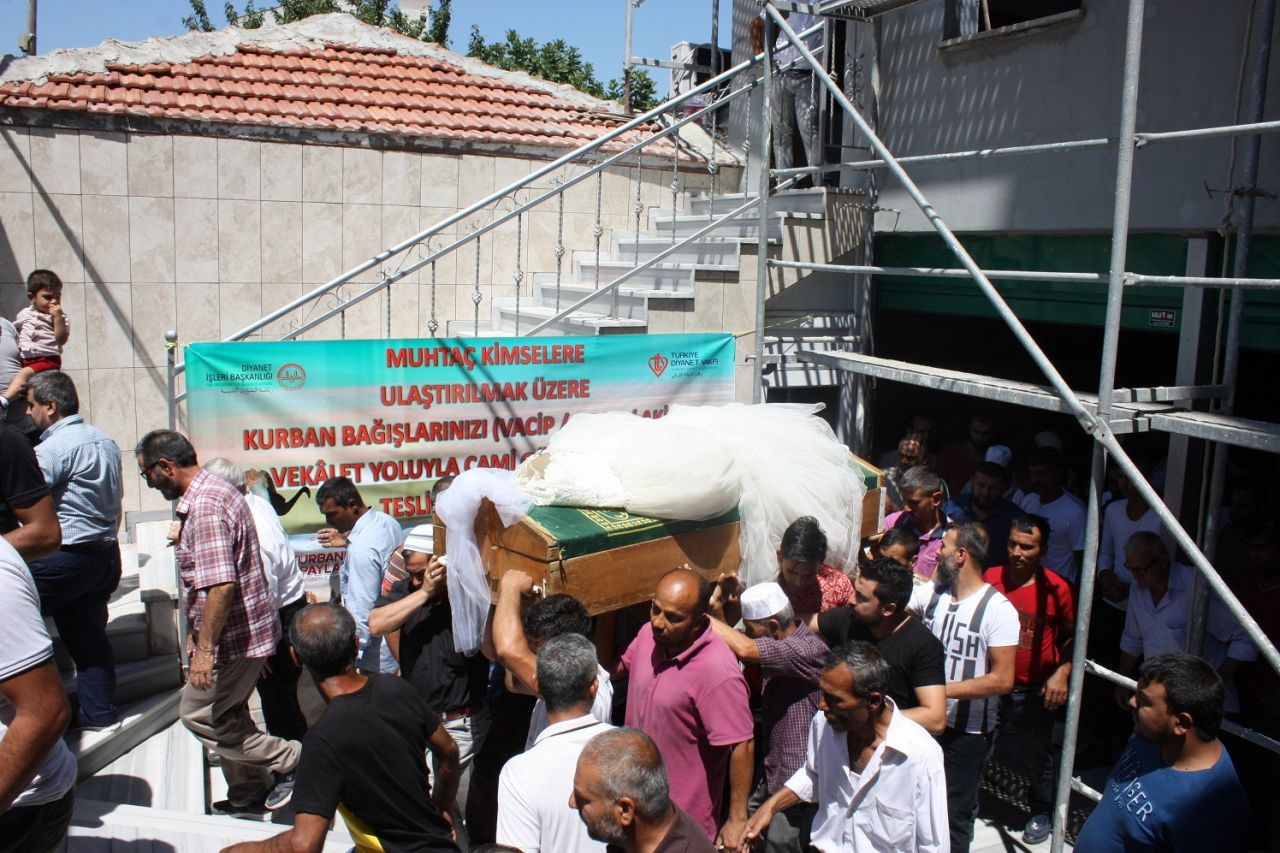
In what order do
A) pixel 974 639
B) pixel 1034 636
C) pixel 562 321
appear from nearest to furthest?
pixel 974 639
pixel 1034 636
pixel 562 321

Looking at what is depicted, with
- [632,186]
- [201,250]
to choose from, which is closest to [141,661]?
[201,250]

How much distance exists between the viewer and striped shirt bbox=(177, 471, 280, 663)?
449cm

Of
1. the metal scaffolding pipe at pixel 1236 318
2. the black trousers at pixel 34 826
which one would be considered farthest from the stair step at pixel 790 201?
the black trousers at pixel 34 826

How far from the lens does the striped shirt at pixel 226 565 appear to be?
14.7 feet

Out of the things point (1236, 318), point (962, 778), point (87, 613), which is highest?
point (1236, 318)

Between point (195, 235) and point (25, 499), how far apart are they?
15.4ft

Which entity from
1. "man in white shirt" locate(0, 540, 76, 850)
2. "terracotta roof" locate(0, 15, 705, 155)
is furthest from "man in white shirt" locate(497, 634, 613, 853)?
"terracotta roof" locate(0, 15, 705, 155)

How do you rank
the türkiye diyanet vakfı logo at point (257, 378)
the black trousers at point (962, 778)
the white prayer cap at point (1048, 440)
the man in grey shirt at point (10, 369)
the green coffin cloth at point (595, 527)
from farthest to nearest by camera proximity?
1. the white prayer cap at point (1048, 440)
2. the man in grey shirt at point (10, 369)
3. the türkiye diyanet vakfı logo at point (257, 378)
4. the black trousers at point (962, 778)
5. the green coffin cloth at point (595, 527)

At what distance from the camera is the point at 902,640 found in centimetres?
395

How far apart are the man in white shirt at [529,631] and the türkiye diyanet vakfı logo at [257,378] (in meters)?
2.29

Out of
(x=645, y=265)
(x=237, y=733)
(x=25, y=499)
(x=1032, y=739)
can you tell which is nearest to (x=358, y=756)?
(x=25, y=499)

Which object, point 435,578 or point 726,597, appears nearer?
point 435,578

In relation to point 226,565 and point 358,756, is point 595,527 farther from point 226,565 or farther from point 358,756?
point 226,565

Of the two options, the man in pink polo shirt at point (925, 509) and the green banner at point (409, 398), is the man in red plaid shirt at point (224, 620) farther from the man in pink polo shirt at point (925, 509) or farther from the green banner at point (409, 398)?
the man in pink polo shirt at point (925, 509)
